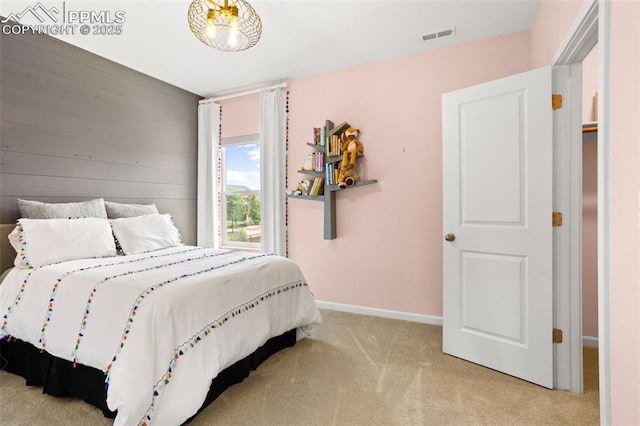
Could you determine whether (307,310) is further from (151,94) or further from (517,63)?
(151,94)

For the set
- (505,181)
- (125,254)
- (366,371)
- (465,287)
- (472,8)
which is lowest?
(366,371)

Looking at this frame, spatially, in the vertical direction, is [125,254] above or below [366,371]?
above

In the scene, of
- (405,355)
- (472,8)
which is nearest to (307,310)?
(405,355)

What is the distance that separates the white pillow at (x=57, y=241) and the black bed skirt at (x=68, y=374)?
536mm

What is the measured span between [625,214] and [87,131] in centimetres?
369

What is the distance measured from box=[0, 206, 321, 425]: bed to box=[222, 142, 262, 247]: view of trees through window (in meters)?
1.67

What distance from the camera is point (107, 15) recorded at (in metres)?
2.43

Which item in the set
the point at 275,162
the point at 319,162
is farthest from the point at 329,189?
the point at 275,162

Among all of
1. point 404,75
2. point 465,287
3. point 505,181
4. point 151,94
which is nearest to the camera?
point 505,181

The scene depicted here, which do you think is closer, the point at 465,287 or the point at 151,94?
the point at 465,287

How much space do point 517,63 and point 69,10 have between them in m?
3.49

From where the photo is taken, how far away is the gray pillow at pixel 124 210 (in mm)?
2945

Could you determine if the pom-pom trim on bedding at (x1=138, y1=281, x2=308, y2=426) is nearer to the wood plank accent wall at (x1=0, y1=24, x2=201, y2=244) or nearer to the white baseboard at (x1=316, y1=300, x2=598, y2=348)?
the white baseboard at (x1=316, y1=300, x2=598, y2=348)

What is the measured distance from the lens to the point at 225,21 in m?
2.13
